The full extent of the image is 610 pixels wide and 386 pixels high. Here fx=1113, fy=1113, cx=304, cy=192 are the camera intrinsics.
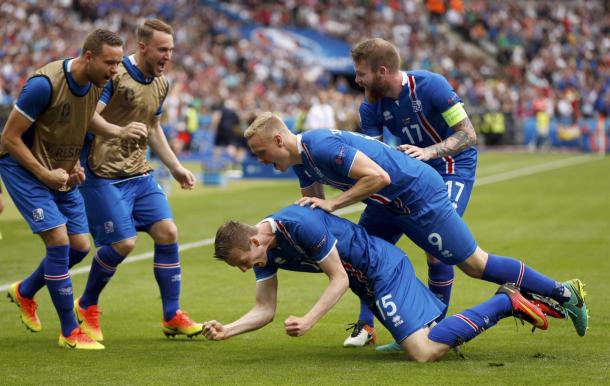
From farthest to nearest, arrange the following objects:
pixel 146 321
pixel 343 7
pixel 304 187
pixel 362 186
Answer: pixel 343 7 → pixel 146 321 → pixel 304 187 → pixel 362 186

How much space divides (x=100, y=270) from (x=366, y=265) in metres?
2.52

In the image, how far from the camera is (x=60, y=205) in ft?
27.9

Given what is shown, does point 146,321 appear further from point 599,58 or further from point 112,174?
point 599,58

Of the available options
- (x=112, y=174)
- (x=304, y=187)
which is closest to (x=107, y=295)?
(x=112, y=174)

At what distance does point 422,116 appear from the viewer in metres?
8.27

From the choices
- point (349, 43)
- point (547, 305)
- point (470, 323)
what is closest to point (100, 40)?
point (470, 323)

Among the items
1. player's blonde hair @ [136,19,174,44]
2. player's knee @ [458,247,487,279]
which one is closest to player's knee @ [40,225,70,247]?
player's blonde hair @ [136,19,174,44]

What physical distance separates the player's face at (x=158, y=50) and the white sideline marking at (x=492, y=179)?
11.7 feet

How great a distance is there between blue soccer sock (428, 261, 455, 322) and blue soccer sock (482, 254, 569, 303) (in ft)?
2.10

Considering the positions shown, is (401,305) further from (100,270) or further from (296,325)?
(100,270)

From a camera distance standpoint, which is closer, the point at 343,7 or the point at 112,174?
the point at 112,174

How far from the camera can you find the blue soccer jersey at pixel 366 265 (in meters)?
7.03

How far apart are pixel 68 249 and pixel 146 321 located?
138 centimetres

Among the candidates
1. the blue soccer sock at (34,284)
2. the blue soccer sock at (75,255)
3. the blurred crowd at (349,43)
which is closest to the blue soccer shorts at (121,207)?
the blue soccer sock at (75,255)
